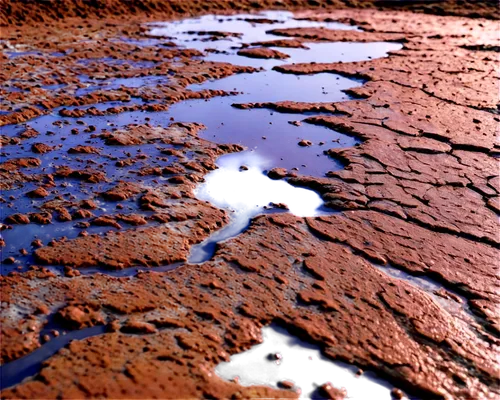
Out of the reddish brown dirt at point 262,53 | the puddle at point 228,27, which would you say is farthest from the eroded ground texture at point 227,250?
the puddle at point 228,27

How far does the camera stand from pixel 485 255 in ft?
11.3

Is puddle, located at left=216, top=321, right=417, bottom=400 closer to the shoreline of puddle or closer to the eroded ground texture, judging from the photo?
the eroded ground texture

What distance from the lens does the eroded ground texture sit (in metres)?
2.46

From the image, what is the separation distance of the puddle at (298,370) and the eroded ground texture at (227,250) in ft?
0.13

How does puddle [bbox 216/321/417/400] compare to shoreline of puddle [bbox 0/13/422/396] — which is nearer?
puddle [bbox 216/321/417/400]

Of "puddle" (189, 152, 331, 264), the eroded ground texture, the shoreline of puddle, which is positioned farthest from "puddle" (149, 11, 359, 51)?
"puddle" (189, 152, 331, 264)

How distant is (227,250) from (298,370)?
3.14ft

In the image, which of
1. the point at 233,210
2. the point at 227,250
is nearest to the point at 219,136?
the point at 233,210

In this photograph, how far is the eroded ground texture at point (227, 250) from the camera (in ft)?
8.05

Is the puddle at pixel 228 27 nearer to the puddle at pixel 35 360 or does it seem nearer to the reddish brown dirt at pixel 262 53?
the reddish brown dirt at pixel 262 53

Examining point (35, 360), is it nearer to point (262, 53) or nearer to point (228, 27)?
point (262, 53)

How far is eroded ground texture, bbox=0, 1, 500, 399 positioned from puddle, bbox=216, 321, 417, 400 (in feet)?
0.13

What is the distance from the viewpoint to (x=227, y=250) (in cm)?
324

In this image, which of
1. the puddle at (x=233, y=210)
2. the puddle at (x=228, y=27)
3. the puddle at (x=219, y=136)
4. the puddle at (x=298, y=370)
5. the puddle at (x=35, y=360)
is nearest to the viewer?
the puddle at (x=35, y=360)
